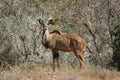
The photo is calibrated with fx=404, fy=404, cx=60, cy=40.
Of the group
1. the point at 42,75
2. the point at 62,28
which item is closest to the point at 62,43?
the point at 62,28

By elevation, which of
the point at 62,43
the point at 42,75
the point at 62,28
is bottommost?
the point at 42,75

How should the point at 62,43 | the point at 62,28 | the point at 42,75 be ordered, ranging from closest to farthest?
the point at 42,75 → the point at 62,43 → the point at 62,28

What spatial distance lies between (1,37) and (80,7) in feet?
16.5

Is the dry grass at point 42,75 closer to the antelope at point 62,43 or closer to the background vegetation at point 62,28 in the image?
the antelope at point 62,43

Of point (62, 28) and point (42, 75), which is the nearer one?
point (42, 75)

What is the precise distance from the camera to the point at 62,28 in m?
19.3

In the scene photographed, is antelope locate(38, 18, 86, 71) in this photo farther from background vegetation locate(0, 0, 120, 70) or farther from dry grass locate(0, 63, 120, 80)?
dry grass locate(0, 63, 120, 80)

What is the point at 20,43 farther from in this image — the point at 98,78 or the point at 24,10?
the point at 98,78

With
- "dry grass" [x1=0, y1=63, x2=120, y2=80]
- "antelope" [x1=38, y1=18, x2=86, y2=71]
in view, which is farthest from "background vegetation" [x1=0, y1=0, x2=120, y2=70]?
"dry grass" [x1=0, y1=63, x2=120, y2=80]

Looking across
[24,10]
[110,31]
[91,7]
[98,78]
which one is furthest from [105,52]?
[98,78]

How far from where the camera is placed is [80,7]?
19.8m

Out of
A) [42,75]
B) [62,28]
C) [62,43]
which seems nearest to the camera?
[42,75]

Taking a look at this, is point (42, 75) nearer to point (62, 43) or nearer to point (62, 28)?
point (62, 43)

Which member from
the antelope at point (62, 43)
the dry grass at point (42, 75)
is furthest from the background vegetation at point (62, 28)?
the dry grass at point (42, 75)
